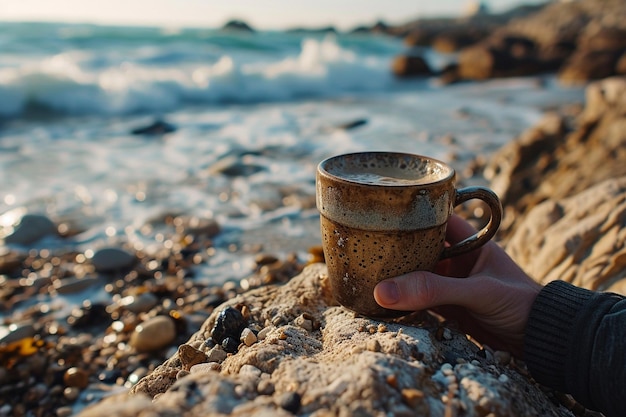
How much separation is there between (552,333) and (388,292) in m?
0.52

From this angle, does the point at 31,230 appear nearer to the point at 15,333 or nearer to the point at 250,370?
the point at 15,333

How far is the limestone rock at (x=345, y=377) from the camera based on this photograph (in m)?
Answer: 1.07

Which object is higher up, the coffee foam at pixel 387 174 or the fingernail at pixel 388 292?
the coffee foam at pixel 387 174

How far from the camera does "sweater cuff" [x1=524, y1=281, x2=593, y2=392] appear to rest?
1.49m

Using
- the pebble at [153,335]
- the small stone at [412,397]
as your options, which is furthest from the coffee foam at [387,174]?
the pebble at [153,335]

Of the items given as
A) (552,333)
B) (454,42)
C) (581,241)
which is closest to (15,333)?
(552,333)

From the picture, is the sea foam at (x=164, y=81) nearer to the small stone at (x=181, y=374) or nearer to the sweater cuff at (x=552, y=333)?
the small stone at (x=181, y=374)

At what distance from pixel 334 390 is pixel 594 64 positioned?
16.7 m

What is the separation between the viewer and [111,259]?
4.01 meters

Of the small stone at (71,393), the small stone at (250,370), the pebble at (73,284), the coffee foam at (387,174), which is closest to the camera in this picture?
the small stone at (250,370)

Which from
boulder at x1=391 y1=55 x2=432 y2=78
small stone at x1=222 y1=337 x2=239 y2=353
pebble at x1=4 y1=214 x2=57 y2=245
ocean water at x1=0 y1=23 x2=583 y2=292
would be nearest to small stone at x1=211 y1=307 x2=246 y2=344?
small stone at x1=222 y1=337 x2=239 y2=353

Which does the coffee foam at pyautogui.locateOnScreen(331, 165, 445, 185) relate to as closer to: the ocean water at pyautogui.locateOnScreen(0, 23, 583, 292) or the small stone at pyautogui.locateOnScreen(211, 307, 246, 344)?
the small stone at pyautogui.locateOnScreen(211, 307, 246, 344)

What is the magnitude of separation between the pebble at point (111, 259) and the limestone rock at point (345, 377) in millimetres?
2520

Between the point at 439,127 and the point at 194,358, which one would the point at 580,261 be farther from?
the point at 439,127
